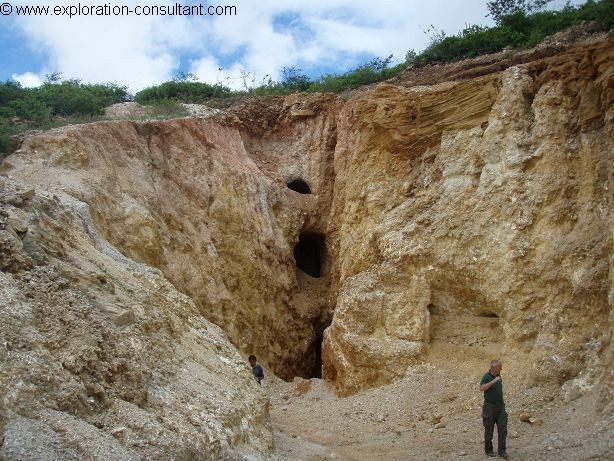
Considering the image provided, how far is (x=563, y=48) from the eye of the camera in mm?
15875

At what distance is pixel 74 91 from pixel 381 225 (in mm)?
13824

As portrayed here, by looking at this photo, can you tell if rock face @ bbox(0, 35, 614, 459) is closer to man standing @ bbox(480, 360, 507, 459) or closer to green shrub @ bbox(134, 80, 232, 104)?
man standing @ bbox(480, 360, 507, 459)

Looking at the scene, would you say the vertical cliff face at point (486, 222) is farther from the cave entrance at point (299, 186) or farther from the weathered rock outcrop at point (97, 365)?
the weathered rock outcrop at point (97, 365)

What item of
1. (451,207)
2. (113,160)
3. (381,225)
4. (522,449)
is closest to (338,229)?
(381,225)

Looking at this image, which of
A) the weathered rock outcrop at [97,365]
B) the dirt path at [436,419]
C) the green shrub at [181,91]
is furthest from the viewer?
the green shrub at [181,91]

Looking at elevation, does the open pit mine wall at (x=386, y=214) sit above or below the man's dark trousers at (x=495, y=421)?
above

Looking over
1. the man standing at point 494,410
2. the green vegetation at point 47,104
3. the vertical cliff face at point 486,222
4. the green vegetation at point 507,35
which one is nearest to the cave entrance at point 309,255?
the vertical cliff face at point 486,222

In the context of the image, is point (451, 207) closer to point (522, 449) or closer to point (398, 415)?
point (398, 415)

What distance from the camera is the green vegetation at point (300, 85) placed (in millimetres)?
19109

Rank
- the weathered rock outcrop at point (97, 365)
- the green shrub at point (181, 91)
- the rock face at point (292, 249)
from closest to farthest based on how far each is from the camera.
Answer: the weathered rock outcrop at point (97, 365)
the rock face at point (292, 249)
the green shrub at point (181, 91)

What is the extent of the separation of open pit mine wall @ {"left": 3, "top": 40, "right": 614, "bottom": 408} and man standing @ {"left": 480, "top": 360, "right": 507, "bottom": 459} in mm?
1950

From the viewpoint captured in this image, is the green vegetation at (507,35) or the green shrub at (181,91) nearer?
the green vegetation at (507,35)

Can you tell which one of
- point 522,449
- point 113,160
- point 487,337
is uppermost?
point 113,160

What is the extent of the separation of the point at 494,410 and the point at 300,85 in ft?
72.4
